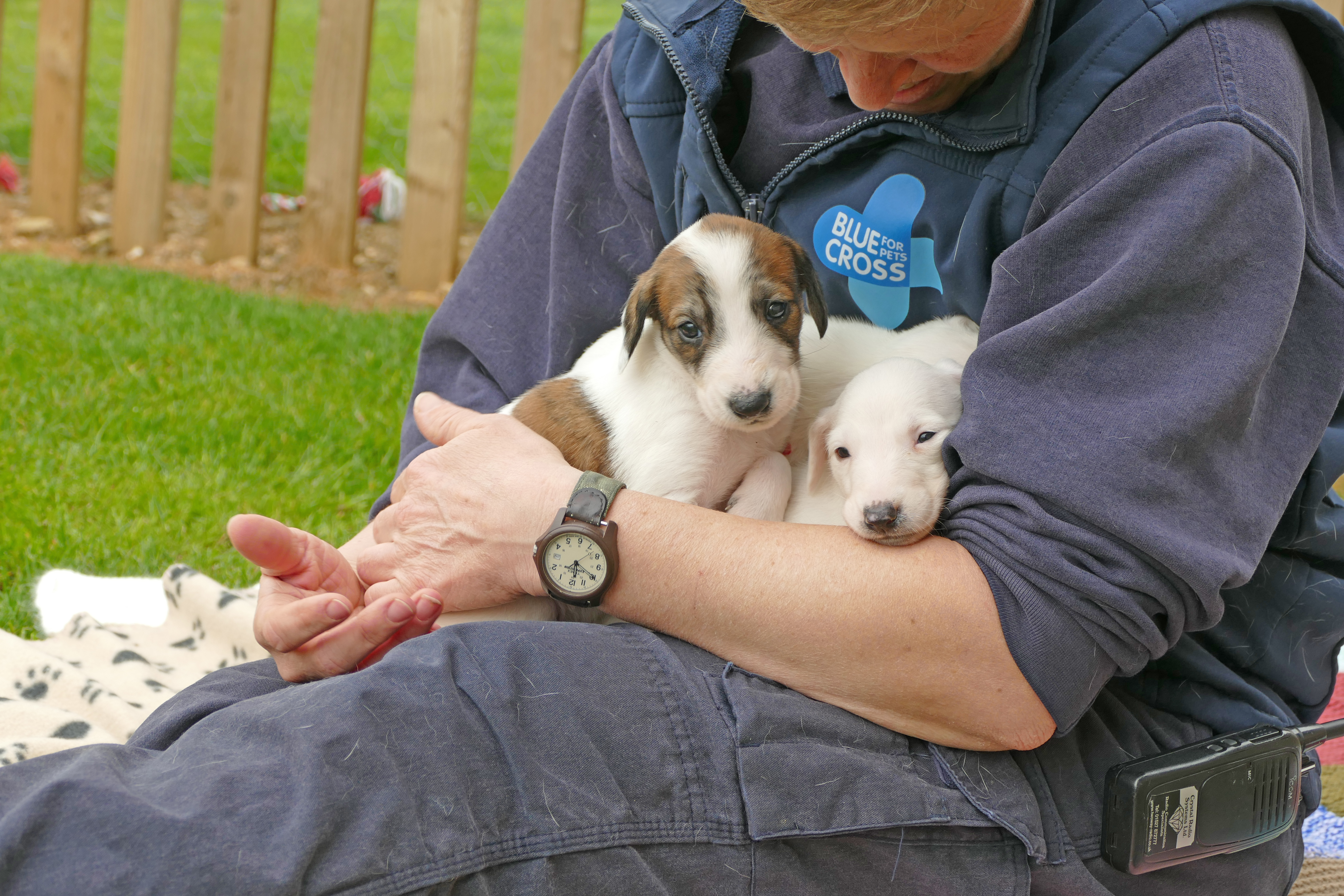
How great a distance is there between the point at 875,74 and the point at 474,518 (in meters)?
1.06

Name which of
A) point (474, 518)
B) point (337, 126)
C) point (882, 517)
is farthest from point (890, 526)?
point (337, 126)

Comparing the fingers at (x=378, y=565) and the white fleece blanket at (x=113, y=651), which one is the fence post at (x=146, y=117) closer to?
the white fleece blanket at (x=113, y=651)

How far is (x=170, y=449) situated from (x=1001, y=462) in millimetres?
3624

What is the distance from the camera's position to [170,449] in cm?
453

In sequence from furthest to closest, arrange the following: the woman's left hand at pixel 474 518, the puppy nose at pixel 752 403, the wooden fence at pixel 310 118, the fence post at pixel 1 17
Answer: the fence post at pixel 1 17
the wooden fence at pixel 310 118
the puppy nose at pixel 752 403
the woman's left hand at pixel 474 518

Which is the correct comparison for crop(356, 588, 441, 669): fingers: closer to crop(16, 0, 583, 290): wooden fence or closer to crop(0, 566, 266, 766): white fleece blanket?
crop(0, 566, 266, 766): white fleece blanket

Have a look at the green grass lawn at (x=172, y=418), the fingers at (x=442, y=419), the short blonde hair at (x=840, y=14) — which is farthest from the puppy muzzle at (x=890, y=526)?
the green grass lawn at (x=172, y=418)

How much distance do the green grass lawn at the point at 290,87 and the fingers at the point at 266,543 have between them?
5.72 m

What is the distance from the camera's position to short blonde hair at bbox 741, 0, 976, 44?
1.81 metres

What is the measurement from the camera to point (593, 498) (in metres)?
2.06

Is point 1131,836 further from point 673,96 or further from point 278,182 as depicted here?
point 278,182

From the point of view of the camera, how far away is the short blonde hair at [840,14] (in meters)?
1.81

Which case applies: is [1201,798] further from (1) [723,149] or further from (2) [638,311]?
(1) [723,149]

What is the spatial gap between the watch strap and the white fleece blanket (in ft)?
3.32
